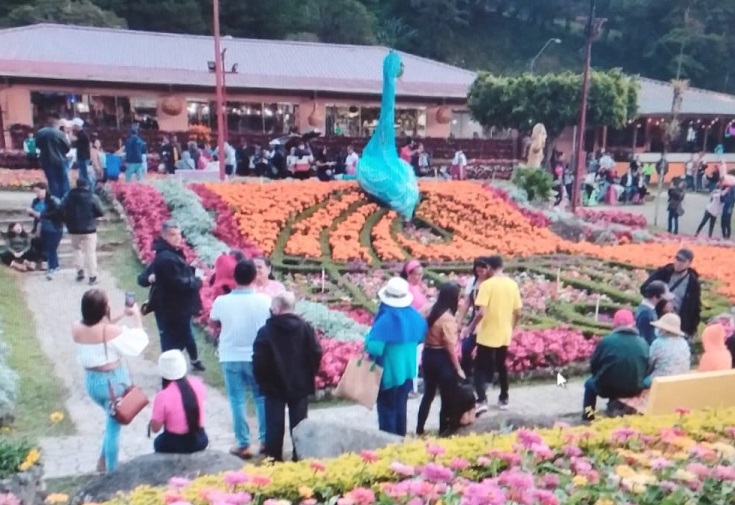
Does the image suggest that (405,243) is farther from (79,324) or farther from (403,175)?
(79,324)

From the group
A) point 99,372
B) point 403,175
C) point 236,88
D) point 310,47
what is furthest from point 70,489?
point 310,47

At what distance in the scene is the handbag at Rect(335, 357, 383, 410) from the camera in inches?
218

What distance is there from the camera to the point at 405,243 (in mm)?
12969

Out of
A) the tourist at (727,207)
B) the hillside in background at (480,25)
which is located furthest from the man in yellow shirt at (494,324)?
the hillside in background at (480,25)

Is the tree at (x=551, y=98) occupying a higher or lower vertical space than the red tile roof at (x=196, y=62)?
lower

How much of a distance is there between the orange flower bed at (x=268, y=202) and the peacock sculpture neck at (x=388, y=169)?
2.32 feet

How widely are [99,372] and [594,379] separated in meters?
3.78

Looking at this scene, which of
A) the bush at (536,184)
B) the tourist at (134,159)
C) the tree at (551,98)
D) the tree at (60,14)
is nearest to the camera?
the tourist at (134,159)

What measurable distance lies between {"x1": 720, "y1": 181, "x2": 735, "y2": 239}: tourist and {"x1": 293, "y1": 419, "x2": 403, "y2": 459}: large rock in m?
13.8

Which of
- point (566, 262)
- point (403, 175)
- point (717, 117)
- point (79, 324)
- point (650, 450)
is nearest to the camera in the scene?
point (650, 450)

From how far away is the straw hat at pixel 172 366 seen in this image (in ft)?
14.7

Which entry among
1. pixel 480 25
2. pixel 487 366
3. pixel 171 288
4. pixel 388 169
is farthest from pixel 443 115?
pixel 480 25

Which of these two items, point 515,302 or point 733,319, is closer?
point 515,302

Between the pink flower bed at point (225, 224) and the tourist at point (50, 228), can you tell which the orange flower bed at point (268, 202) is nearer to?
the pink flower bed at point (225, 224)
